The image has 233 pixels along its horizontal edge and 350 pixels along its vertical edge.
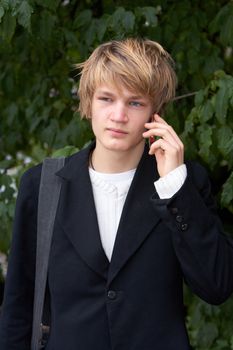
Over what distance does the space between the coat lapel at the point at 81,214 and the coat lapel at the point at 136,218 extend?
0.15 ft

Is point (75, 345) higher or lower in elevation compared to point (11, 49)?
lower

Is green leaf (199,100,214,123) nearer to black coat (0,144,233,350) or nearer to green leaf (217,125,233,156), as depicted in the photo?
green leaf (217,125,233,156)

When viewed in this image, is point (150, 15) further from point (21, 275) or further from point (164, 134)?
point (21, 275)

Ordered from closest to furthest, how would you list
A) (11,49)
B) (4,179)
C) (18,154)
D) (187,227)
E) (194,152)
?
(187,227)
(194,152)
(4,179)
(11,49)
(18,154)

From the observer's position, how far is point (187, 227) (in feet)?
7.07

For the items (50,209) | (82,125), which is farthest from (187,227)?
(82,125)

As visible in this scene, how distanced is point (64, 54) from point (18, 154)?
0.78 metres

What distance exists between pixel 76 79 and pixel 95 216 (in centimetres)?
159

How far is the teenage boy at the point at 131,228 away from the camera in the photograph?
2.18m

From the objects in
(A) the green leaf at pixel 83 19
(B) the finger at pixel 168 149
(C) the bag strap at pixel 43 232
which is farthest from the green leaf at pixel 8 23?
(B) the finger at pixel 168 149

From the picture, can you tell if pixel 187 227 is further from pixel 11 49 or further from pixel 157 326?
pixel 11 49

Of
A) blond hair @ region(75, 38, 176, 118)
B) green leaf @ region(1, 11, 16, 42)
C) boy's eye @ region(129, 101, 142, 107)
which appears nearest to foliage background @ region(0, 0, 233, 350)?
green leaf @ region(1, 11, 16, 42)

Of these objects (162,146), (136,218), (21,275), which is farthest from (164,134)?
(21,275)

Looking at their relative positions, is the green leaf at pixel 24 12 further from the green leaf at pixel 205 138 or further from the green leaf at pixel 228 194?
the green leaf at pixel 228 194
